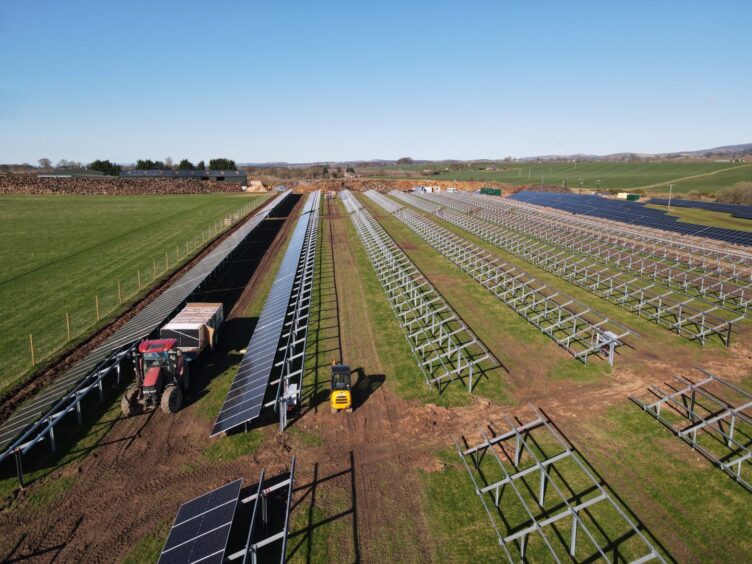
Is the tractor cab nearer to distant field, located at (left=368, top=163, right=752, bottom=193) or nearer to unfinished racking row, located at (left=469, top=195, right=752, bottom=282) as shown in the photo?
unfinished racking row, located at (left=469, top=195, right=752, bottom=282)

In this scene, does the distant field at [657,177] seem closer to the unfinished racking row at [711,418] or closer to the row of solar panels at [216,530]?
the unfinished racking row at [711,418]

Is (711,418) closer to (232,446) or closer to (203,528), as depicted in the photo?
(232,446)

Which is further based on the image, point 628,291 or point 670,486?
point 628,291

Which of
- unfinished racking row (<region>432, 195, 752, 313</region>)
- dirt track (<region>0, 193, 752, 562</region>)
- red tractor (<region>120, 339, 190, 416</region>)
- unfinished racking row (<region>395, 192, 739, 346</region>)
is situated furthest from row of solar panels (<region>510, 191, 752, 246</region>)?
red tractor (<region>120, 339, 190, 416</region>)

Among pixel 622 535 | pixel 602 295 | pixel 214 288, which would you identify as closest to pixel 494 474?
pixel 622 535

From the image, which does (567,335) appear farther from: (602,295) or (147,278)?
(147,278)

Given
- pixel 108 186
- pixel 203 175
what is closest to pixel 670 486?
pixel 108 186
